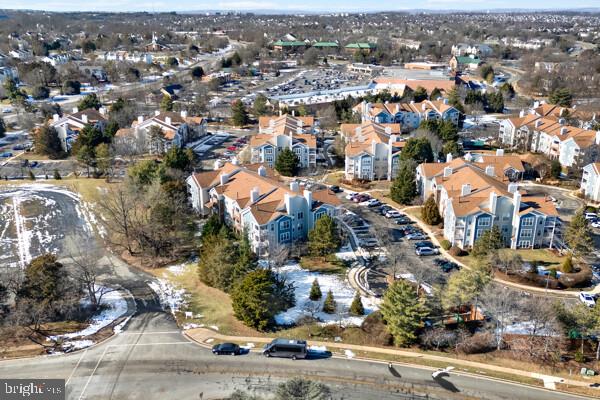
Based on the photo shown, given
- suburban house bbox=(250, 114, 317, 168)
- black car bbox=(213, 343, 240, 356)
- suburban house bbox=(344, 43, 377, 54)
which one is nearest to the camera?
black car bbox=(213, 343, 240, 356)

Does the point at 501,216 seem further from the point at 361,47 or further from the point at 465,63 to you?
the point at 361,47

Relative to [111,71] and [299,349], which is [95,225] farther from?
[111,71]

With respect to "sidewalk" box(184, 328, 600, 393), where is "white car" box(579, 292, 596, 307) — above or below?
above

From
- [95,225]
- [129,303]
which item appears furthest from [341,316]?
[95,225]

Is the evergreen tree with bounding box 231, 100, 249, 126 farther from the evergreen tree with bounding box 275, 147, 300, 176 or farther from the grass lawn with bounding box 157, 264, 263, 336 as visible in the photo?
the grass lawn with bounding box 157, 264, 263, 336

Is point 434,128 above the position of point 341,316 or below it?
above

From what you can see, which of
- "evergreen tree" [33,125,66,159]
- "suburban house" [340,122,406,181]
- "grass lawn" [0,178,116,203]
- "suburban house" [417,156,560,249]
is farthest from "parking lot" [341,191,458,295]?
"evergreen tree" [33,125,66,159]

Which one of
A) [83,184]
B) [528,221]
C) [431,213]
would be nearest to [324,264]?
[431,213]
